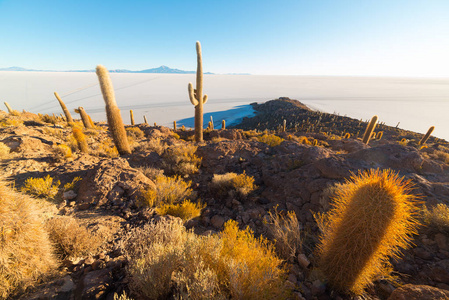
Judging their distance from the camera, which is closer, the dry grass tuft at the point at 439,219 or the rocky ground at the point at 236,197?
the rocky ground at the point at 236,197

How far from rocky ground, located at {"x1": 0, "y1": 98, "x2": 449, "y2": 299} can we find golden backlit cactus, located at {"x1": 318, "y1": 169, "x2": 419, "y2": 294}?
10.5 inches

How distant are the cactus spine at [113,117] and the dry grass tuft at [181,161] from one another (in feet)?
6.51

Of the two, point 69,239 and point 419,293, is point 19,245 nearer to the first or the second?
point 69,239

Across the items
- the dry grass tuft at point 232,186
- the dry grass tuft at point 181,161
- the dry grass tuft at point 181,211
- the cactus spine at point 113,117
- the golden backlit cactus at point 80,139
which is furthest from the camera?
the cactus spine at point 113,117

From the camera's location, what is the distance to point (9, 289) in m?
1.73

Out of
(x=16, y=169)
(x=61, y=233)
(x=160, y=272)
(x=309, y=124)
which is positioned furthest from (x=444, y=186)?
(x=309, y=124)

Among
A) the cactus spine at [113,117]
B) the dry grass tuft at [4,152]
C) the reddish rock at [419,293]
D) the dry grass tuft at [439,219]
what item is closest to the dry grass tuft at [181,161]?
the cactus spine at [113,117]

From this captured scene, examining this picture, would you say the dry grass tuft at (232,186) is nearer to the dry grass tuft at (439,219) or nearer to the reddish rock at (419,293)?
the reddish rock at (419,293)

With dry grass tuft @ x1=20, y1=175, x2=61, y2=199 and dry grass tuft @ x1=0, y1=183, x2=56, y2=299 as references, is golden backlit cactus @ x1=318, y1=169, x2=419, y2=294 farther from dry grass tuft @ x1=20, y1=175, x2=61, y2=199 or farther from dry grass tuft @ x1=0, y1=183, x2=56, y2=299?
dry grass tuft @ x1=20, y1=175, x2=61, y2=199

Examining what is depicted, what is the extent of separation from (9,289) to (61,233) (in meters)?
0.80

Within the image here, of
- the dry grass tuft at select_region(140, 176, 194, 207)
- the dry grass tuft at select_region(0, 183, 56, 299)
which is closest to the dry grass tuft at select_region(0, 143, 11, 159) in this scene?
the dry grass tuft at select_region(140, 176, 194, 207)

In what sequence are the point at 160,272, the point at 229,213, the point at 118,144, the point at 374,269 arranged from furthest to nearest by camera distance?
1. the point at 118,144
2. the point at 229,213
3. the point at 374,269
4. the point at 160,272

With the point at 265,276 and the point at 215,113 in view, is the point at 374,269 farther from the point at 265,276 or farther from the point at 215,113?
the point at 215,113

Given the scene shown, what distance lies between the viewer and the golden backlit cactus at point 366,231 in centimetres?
185
